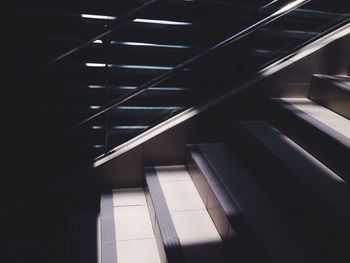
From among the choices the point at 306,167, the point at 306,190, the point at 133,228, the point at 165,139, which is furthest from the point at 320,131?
the point at 133,228

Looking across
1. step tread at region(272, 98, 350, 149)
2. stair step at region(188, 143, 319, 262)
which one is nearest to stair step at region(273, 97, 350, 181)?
step tread at region(272, 98, 350, 149)

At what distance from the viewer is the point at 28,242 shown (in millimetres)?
2396

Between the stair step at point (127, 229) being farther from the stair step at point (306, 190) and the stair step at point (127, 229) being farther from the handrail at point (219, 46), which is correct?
the stair step at point (306, 190)

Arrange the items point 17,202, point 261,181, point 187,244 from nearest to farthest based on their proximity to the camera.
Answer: point 187,244 < point 261,181 < point 17,202

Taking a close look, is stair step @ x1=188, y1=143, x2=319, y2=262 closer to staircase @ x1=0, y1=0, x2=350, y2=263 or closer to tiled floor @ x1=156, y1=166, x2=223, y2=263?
staircase @ x1=0, y1=0, x2=350, y2=263

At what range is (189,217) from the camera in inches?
90.8

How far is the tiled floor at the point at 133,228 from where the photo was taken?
214cm

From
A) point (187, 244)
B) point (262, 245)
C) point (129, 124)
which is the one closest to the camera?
point (262, 245)

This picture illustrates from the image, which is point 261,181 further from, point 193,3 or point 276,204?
point 193,3

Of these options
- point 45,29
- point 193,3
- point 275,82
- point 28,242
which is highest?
point 193,3

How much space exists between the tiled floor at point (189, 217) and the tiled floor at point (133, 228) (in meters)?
0.21

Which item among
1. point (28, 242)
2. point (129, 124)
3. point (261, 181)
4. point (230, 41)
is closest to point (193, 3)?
point (230, 41)

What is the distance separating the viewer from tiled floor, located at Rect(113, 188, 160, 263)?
7.01 feet

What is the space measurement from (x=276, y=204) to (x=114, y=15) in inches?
73.5
